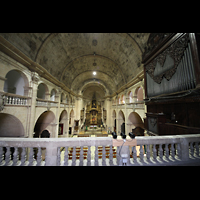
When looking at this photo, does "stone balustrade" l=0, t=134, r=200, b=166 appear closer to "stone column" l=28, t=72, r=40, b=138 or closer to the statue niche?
"stone column" l=28, t=72, r=40, b=138

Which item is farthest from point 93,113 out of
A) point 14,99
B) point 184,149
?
point 184,149

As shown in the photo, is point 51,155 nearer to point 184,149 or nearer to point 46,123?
point 184,149

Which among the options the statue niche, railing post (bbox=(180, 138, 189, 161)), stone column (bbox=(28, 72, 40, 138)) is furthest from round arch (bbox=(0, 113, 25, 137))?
the statue niche

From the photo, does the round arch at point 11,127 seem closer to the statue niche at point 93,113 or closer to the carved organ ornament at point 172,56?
the carved organ ornament at point 172,56

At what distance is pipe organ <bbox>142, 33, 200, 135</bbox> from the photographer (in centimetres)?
299

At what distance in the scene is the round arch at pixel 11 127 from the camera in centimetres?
545

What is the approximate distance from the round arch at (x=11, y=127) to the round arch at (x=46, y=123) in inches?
156

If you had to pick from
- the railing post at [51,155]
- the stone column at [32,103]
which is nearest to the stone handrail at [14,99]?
the stone column at [32,103]

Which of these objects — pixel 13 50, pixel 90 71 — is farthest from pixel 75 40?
pixel 90 71

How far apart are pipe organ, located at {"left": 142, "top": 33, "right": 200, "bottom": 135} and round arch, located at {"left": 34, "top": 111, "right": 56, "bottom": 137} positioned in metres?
9.09

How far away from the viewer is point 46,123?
32.0ft
